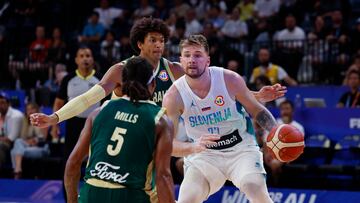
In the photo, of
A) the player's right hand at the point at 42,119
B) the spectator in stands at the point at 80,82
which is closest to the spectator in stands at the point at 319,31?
the spectator in stands at the point at 80,82

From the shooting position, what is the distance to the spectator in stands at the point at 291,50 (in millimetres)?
13289

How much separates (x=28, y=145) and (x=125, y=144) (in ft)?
27.4

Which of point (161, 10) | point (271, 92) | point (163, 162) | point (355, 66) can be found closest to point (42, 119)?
point (163, 162)

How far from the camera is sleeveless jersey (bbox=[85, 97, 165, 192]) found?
478 cm

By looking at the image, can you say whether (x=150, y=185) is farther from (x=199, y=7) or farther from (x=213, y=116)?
(x=199, y=7)

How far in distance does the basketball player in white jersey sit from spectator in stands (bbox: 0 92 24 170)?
21.3 ft

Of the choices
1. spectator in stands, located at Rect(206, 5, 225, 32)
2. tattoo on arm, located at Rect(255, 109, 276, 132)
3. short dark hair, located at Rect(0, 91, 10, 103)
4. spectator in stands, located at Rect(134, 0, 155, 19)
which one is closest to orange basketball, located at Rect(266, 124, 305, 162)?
tattoo on arm, located at Rect(255, 109, 276, 132)

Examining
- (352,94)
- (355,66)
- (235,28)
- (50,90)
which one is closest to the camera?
(352,94)

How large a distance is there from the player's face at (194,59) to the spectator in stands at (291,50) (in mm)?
6663

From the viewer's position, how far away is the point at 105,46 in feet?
49.4

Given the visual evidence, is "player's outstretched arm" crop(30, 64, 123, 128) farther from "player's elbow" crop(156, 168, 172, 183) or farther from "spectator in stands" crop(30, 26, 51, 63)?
"spectator in stands" crop(30, 26, 51, 63)

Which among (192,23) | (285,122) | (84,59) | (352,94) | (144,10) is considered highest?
(144,10)

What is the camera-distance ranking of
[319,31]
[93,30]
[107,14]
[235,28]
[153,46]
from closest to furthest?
[153,46] → [319,31] → [235,28] → [93,30] → [107,14]

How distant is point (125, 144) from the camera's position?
4.77 meters
